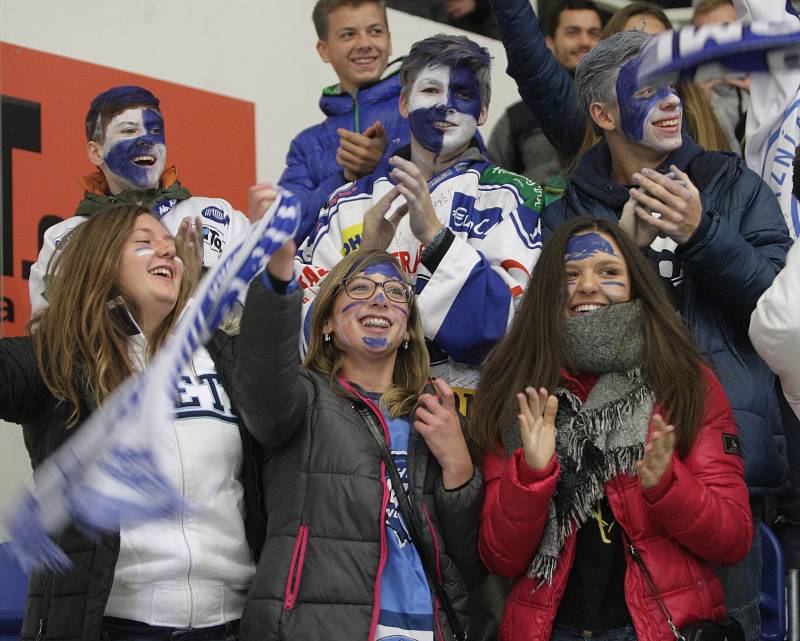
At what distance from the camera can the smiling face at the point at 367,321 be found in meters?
3.48

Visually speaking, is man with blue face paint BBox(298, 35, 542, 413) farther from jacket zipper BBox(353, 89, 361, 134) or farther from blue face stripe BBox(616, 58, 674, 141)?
jacket zipper BBox(353, 89, 361, 134)

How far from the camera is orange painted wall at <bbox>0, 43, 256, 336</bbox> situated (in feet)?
17.0

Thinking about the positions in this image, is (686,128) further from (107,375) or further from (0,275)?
(0,275)

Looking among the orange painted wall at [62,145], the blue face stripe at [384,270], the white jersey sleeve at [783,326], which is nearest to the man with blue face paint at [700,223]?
the white jersey sleeve at [783,326]

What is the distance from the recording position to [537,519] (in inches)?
124

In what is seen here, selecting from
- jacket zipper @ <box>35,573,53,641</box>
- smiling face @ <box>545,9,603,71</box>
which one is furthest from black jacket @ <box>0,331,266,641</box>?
smiling face @ <box>545,9,603,71</box>

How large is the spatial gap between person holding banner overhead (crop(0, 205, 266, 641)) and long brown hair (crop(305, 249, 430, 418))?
282mm

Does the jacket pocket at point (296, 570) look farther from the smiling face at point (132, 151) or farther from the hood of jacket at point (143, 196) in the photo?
the smiling face at point (132, 151)

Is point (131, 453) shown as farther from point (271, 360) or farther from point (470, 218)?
point (470, 218)

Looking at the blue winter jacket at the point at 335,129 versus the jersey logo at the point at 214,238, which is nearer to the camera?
the jersey logo at the point at 214,238

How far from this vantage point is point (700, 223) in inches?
141

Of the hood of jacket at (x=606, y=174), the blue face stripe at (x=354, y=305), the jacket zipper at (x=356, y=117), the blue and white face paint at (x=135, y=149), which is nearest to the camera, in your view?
the blue face stripe at (x=354, y=305)

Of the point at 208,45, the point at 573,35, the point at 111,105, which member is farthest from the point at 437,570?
the point at 208,45

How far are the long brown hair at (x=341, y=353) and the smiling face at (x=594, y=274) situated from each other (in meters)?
0.40
